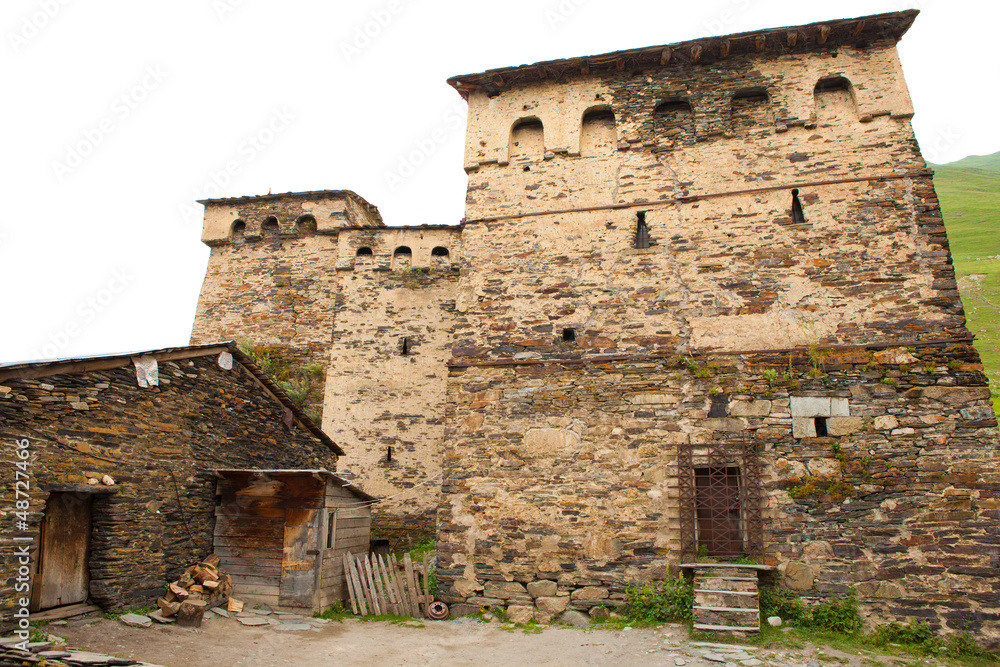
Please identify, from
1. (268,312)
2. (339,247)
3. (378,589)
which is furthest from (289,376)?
(378,589)

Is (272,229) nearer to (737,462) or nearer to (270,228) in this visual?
(270,228)

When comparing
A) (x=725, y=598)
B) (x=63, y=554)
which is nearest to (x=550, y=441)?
(x=725, y=598)

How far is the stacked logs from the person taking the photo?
8.15 metres

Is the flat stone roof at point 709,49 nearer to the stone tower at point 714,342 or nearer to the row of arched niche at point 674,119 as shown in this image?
the stone tower at point 714,342

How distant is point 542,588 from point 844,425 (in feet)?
15.2

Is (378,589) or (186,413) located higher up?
(186,413)

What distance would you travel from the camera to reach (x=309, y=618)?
8.91 metres

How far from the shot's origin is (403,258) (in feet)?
52.0

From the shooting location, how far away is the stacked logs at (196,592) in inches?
321

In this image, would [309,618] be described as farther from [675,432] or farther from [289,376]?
[289,376]

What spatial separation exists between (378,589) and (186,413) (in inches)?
160

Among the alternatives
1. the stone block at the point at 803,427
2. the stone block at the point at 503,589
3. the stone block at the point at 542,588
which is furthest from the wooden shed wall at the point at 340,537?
the stone block at the point at 803,427

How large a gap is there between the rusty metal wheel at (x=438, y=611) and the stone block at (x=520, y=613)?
3.07 feet

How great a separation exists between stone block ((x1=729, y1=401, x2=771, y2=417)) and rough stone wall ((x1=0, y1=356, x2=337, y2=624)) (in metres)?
8.02
